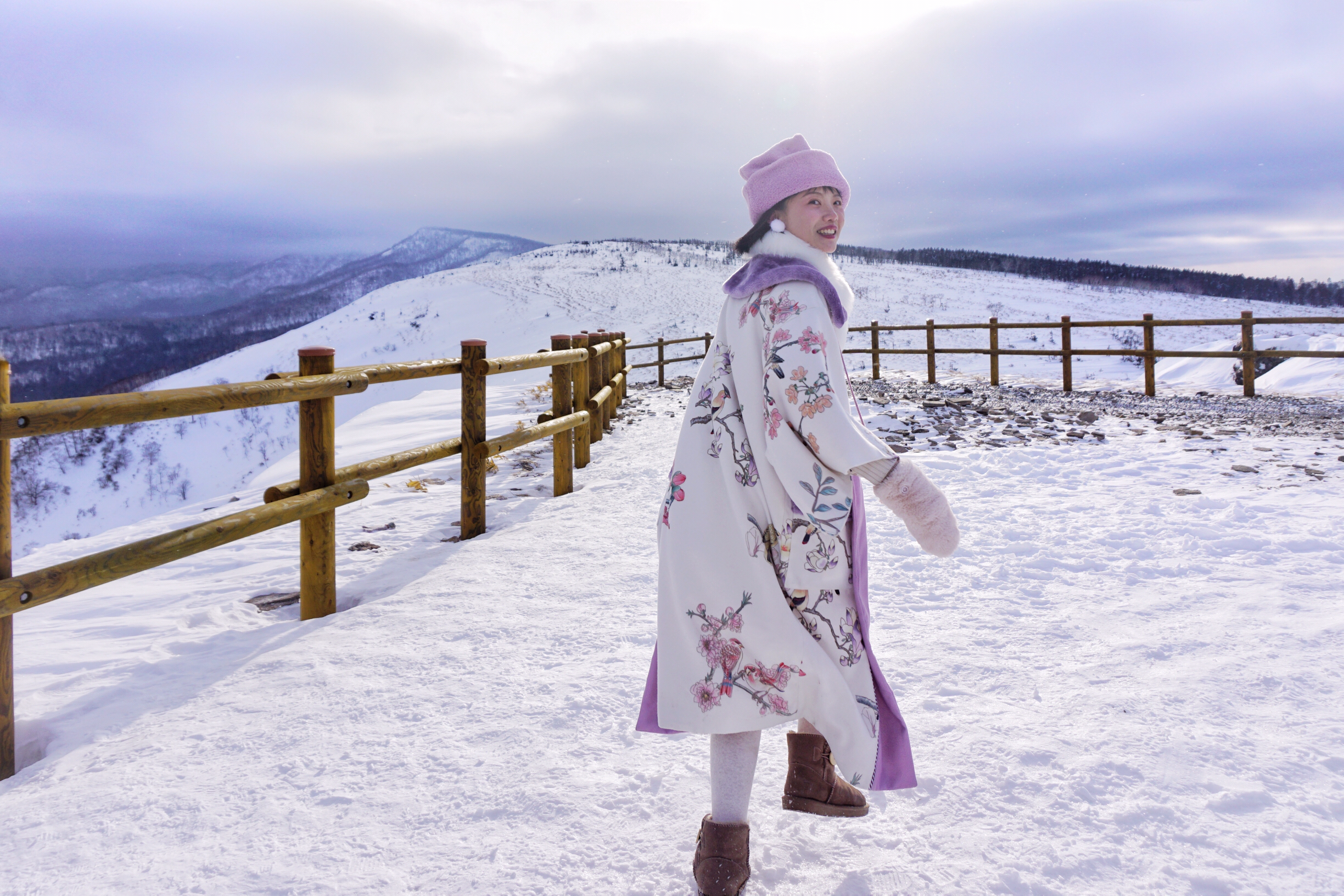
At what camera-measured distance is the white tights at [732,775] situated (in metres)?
1.50

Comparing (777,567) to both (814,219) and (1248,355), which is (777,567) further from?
(1248,355)

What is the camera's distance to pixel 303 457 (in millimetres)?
3027

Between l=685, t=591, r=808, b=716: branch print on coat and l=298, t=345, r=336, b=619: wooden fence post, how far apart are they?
2.13 metres

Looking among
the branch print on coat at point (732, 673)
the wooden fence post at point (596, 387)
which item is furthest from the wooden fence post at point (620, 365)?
the branch print on coat at point (732, 673)

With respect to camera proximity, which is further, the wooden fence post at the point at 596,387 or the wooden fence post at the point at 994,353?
the wooden fence post at the point at 994,353

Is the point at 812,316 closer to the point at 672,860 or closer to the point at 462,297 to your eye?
the point at 672,860

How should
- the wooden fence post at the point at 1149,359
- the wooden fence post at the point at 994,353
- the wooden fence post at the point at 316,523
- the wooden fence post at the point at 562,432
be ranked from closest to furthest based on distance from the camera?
the wooden fence post at the point at 316,523 < the wooden fence post at the point at 562,432 < the wooden fence post at the point at 1149,359 < the wooden fence post at the point at 994,353

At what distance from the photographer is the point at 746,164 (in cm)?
171

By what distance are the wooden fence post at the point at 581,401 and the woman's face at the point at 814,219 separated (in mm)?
4441

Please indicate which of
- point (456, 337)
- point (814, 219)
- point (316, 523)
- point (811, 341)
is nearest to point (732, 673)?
point (811, 341)

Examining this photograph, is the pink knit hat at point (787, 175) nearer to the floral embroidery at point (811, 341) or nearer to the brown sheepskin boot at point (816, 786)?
the floral embroidery at point (811, 341)

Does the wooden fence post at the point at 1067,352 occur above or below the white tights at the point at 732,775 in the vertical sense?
above

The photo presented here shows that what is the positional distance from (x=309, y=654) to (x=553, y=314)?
31545 millimetres

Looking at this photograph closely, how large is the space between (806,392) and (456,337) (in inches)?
1262
